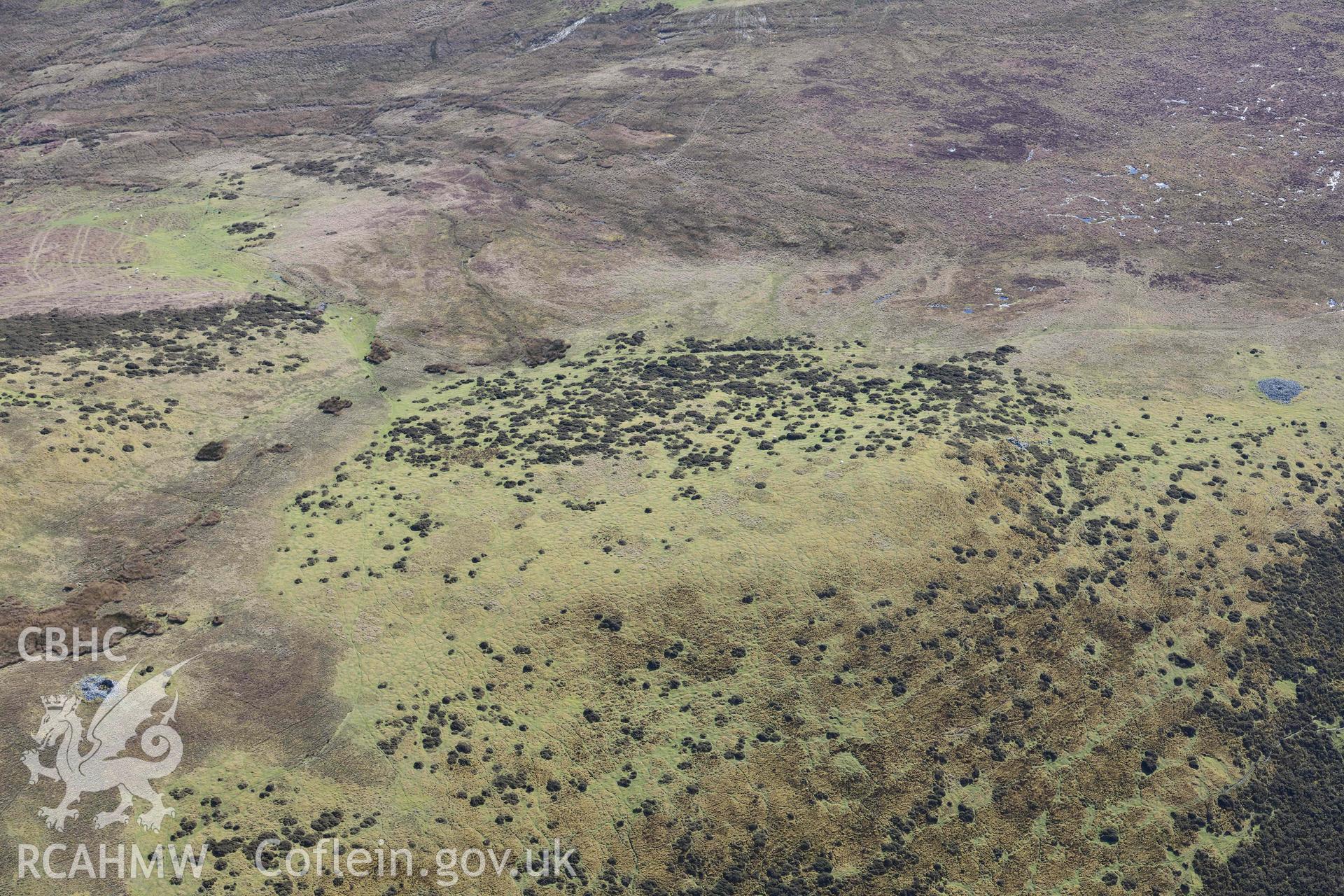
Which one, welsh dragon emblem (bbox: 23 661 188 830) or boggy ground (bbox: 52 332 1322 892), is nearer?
welsh dragon emblem (bbox: 23 661 188 830)

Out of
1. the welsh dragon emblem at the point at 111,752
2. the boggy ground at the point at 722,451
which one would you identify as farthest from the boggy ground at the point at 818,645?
the welsh dragon emblem at the point at 111,752

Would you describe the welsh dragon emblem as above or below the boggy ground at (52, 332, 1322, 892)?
above

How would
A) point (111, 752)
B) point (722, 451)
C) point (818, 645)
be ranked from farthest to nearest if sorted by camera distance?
point (722, 451), point (818, 645), point (111, 752)

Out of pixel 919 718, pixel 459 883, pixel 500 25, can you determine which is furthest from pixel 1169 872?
pixel 500 25

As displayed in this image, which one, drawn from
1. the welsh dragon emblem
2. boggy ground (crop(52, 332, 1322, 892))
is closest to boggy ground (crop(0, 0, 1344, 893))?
boggy ground (crop(52, 332, 1322, 892))

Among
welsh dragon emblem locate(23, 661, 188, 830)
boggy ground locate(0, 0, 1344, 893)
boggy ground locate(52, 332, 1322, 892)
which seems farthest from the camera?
boggy ground locate(0, 0, 1344, 893)

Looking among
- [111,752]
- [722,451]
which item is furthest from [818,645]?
[111,752]

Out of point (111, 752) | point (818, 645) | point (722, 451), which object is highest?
point (111, 752)

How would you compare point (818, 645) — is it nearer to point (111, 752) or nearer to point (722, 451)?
point (722, 451)

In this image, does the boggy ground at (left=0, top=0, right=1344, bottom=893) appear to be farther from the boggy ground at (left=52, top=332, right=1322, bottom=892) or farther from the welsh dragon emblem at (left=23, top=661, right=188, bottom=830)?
the welsh dragon emblem at (left=23, top=661, right=188, bottom=830)
